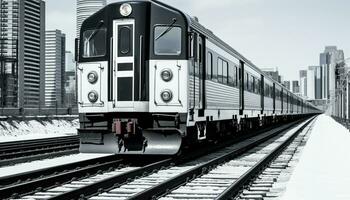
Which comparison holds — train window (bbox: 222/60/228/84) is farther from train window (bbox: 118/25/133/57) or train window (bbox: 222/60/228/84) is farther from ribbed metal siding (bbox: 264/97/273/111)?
ribbed metal siding (bbox: 264/97/273/111)

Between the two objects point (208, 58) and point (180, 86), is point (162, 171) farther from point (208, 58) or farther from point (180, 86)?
point (208, 58)

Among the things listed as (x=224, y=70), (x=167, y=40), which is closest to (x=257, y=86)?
(x=224, y=70)

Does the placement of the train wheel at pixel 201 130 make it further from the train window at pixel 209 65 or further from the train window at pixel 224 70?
the train window at pixel 224 70

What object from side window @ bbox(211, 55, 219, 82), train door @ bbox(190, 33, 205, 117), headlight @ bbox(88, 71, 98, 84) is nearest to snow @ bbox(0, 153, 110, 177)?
headlight @ bbox(88, 71, 98, 84)

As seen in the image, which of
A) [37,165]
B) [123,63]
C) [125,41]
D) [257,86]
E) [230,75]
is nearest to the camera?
[123,63]

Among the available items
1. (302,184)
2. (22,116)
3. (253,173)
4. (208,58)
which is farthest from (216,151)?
(22,116)

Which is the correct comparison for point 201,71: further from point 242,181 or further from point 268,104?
point 268,104

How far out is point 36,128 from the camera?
34.6m

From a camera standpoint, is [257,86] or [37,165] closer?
[37,165]

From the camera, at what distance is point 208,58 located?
606 inches

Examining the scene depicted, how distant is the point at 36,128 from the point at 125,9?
76.2ft

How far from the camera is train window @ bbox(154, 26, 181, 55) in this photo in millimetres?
12844

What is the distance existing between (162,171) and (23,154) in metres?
5.83

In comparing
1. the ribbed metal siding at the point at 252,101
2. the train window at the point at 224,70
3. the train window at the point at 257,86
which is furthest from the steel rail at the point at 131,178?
the train window at the point at 257,86
